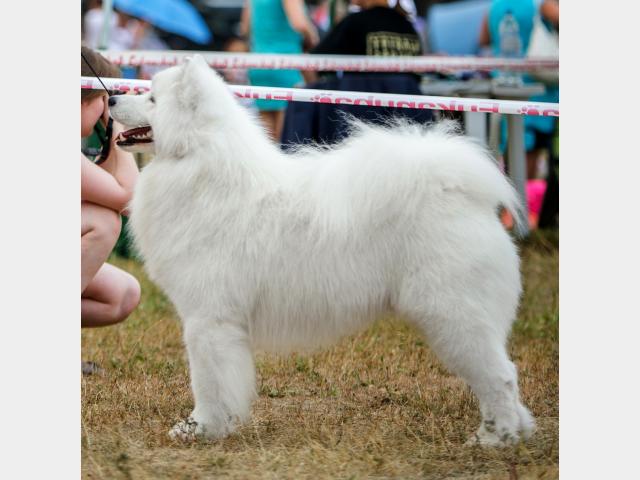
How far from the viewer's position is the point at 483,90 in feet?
27.6

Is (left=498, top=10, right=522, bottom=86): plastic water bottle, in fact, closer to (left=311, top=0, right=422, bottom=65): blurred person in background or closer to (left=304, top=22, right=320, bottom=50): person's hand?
(left=304, top=22, right=320, bottom=50): person's hand

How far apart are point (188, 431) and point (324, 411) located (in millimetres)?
888

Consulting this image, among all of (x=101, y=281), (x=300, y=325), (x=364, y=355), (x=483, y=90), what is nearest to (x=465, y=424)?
(x=300, y=325)

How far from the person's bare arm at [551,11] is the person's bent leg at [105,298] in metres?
5.41

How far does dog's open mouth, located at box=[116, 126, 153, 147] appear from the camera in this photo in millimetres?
4180

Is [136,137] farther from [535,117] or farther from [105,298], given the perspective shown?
[535,117]

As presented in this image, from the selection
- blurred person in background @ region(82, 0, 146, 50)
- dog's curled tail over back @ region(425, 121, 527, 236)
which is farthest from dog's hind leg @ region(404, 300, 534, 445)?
blurred person in background @ region(82, 0, 146, 50)

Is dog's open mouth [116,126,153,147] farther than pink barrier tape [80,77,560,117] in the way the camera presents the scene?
No

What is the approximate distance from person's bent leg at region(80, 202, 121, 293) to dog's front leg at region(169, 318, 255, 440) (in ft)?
4.01

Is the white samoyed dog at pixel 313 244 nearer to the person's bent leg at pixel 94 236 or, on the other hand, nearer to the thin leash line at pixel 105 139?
the thin leash line at pixel 105 139

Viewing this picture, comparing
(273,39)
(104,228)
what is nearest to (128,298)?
(104,228)

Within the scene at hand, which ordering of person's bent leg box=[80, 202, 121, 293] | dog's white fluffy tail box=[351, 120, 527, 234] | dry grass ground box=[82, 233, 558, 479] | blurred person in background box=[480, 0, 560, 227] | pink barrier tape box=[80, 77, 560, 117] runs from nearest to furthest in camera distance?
dry grass ground box=[82, 233, 558, 479]
dog's white fluffy tail box=[351, 120, 527, 234]
pink barrier tape box=[80, 77, 560, 117]
person's bent leg box=[80, 202, 121, 293]
blurred person in background box=[480, 0, 560, 227]

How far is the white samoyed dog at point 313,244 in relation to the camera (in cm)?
395

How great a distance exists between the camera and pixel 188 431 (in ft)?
13.6
